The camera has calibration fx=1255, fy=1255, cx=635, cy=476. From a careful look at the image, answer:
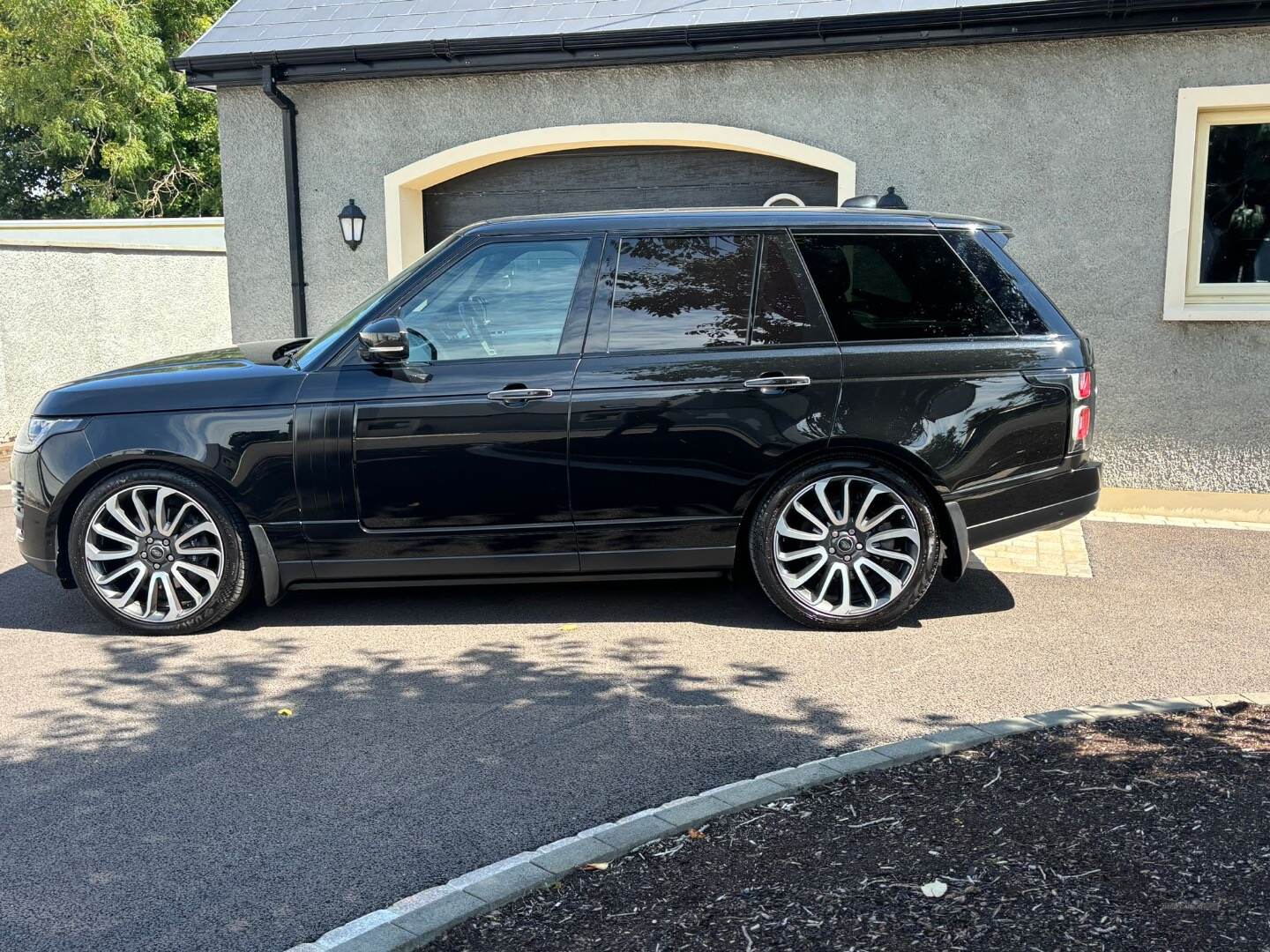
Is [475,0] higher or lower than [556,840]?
higher

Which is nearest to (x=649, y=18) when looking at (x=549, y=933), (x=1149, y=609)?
(x=1149, y=609)

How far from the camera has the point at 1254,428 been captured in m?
8.53

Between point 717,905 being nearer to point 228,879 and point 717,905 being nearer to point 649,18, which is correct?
point 228,879

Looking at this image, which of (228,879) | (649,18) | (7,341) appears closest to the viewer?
(228,879)

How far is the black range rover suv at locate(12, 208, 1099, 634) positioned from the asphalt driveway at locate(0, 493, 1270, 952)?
38 cm

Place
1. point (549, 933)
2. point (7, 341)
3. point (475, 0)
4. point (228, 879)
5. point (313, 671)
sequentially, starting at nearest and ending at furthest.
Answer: point (549, 933)
point (228, 879)
point (313, 671)
point (475, 0)
point (7, 341)

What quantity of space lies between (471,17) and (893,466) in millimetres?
5965

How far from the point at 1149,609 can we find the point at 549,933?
13.9 feet

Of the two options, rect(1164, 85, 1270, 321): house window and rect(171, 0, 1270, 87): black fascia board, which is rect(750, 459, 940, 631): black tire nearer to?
rect(1164, 85, 1270, 321): house window

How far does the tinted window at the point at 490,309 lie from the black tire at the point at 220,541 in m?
1.15

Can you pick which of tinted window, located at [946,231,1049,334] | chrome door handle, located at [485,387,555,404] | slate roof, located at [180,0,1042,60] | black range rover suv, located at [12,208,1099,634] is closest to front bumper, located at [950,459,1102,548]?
black range rover suv, located at [12,208,1099,634]

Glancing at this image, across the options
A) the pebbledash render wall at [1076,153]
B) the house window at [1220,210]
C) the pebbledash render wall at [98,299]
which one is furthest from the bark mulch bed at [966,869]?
the pebbledash render wall at [98,299]

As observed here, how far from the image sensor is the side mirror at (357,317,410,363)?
5.54m

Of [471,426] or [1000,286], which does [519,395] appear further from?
[1000,286]
